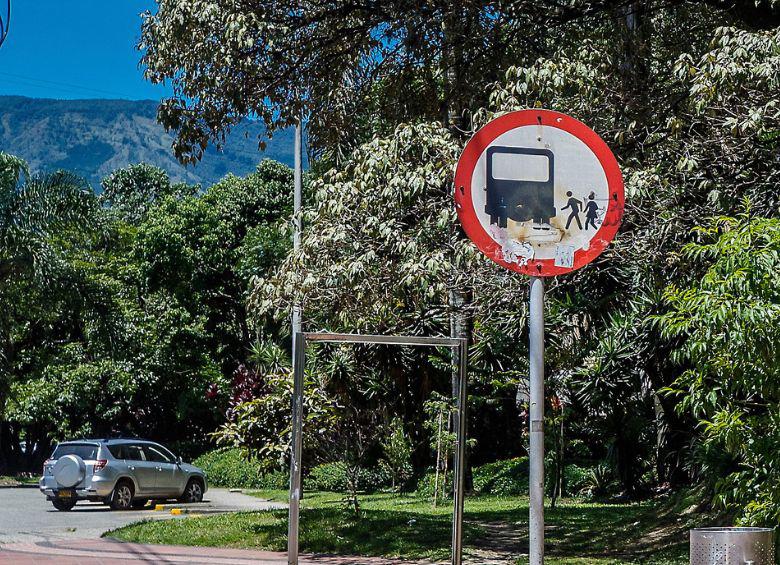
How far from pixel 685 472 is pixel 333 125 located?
887 cm

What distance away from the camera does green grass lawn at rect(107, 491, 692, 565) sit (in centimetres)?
1192

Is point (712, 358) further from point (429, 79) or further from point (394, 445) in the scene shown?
point (394, 445)

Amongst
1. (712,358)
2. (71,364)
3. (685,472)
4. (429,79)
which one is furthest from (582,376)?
(71,364)

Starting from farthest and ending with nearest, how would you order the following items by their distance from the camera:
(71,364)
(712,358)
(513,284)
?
1. (71,364)
2. (513,284)
3. (712,358)

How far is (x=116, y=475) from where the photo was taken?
23.6 meters

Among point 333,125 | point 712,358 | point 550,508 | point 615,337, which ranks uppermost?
point 333,125

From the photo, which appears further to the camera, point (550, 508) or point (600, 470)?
point (600, 470)

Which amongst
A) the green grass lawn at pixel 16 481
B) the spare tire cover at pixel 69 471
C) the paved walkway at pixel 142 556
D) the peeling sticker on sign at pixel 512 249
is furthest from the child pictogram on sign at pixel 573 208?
the green grass lawn at pixel 16 481

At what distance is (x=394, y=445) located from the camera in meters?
19.9

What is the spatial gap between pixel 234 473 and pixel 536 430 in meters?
30.6

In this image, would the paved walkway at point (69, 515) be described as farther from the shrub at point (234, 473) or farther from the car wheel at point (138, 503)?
the shrub at point (234, 473)

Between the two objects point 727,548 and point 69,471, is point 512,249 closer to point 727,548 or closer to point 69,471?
point 727,548

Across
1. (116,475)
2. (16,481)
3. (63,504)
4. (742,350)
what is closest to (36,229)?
(116,475)

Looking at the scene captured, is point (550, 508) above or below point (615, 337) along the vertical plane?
below
